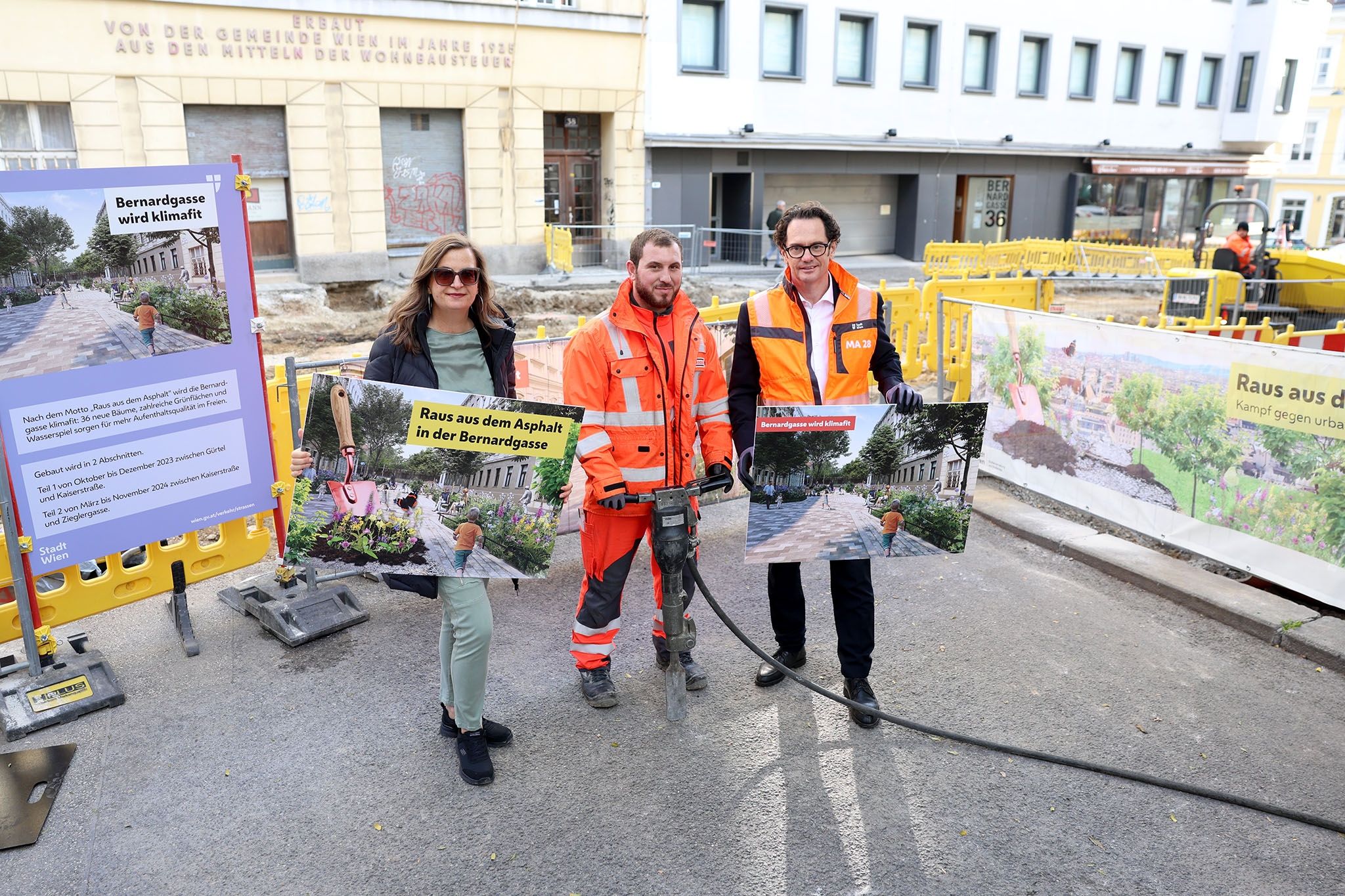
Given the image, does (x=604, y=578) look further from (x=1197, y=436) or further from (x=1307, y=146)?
(x=1307, y=146)

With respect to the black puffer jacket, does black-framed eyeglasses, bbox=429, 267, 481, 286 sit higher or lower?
higher

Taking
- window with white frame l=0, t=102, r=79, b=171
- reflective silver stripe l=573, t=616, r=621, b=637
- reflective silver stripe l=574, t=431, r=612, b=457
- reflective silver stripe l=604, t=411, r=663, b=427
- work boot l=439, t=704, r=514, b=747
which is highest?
window with white frame l=0, t=102, r=79, b=171

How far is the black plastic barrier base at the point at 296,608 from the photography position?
4805 mm

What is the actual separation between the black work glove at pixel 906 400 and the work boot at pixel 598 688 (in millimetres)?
1765

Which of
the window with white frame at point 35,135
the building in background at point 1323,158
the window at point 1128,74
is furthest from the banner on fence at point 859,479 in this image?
the building in background at point 1323,158

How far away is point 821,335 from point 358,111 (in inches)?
720

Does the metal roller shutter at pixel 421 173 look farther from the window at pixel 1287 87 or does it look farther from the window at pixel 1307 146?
the window at pixel 1307 146

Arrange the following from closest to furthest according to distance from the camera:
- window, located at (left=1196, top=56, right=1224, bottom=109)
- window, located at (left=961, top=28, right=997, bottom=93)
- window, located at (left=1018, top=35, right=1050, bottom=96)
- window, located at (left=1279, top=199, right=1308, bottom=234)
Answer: window, located at (left=961, top=28, right=997, bottom=93)
window, located at (left=1018, top=35, right=1050, bottom=96)
window, located at (left=1196, top=56, right=1224, bottom=109)
window, located at (left=1279, top=199, right=1308, bottom=234)

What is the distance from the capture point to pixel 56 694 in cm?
411

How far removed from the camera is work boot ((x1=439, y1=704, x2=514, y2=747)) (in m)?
3.89

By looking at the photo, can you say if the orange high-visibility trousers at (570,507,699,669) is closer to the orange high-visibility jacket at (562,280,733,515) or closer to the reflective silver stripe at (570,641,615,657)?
the reflective silver stripe at (570,641,615,657)

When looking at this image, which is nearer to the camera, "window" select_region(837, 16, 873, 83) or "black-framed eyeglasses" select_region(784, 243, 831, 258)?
"black-framed eyeglasses" select_region(784, 243, 831, 258)

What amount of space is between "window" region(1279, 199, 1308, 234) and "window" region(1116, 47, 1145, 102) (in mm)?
21627

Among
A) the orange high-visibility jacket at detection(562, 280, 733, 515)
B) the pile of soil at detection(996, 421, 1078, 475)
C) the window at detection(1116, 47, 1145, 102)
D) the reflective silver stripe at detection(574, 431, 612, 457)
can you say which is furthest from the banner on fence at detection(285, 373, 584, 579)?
the window at detection(1116, 47, 1145, 102)
